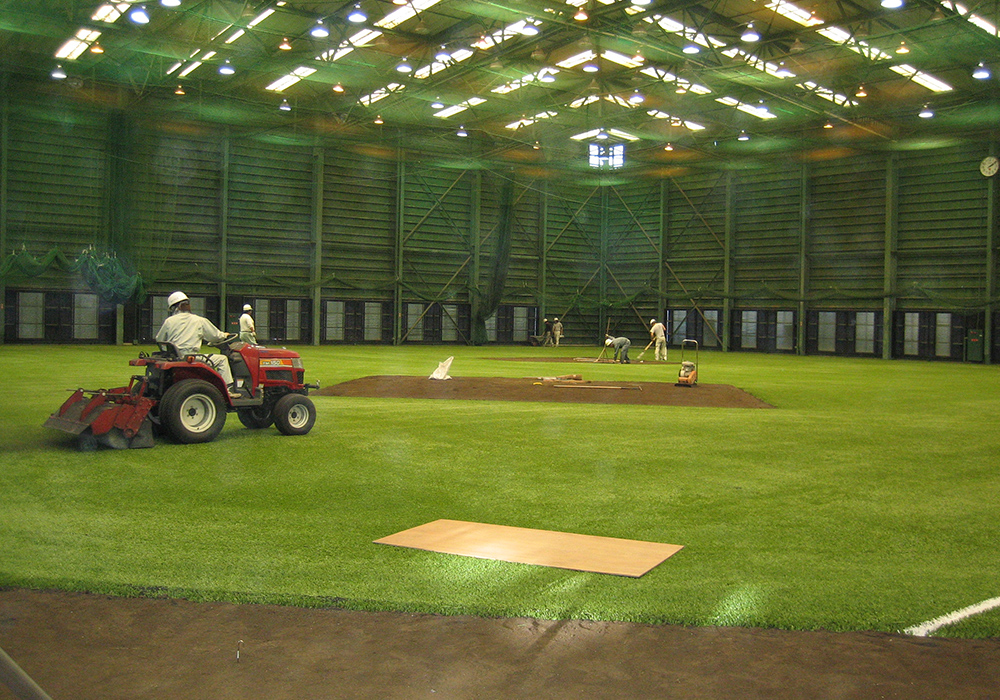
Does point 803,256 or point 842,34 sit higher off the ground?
point 842,34

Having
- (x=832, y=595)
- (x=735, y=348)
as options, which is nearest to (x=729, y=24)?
(x=735, y=348)

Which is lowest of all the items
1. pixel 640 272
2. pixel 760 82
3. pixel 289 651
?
pixel 289 651

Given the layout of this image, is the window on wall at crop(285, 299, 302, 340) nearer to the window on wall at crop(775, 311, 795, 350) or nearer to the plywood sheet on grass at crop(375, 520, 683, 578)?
the window on wall at crop(775, 311, 795, 350)

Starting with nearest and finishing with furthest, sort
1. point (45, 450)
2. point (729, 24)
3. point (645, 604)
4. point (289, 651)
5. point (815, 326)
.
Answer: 1. point (289, 651)
2. point (645, 604)
3. point (45, 450)
4. point (729, 24)
5. point (815, 326)

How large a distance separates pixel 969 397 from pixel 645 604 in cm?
1677

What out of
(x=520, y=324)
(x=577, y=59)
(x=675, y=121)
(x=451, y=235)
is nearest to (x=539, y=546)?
(x=577, y=59)

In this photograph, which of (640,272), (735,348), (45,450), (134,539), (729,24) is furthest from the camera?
(640,272)

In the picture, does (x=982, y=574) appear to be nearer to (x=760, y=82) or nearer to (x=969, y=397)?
(x=969, y=397)

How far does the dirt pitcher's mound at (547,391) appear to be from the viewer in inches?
656

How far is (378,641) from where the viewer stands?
4.25 metres

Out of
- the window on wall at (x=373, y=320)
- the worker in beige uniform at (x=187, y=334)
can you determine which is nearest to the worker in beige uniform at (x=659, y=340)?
the window on wall at (x=373, y=320)

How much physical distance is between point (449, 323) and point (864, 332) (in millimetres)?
20631

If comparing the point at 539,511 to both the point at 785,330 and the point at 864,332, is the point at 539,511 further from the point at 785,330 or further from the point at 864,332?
the point at 785,330

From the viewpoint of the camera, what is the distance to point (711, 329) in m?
46.5
